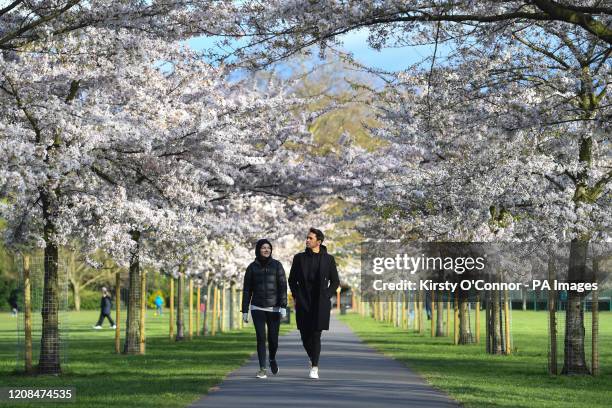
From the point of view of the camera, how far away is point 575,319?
20.7 metres

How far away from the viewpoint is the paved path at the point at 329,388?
13117mm

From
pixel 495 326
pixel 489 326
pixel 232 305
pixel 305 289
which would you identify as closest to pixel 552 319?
pixel 305 289

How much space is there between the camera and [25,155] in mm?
15305

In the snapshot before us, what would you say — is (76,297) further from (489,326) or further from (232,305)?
(489,326)

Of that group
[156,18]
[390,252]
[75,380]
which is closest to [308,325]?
[75,380]

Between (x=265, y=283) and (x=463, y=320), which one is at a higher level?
(x=265, y=283)

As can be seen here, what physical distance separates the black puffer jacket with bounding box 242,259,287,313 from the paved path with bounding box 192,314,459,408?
1.08 m

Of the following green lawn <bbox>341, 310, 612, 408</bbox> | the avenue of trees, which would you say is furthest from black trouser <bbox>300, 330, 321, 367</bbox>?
the avenue of trees

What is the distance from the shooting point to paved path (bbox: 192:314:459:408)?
13117 mm

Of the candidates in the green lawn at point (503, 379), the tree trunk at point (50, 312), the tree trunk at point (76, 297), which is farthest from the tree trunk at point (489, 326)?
the tree trunk at point (76, 297)

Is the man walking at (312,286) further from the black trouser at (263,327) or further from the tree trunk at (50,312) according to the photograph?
the tree trunk at (50,312)

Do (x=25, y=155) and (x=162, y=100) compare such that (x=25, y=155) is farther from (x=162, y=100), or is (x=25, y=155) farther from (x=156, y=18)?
(x=162, y=100)

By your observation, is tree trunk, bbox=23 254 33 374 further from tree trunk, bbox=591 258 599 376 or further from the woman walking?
tree trunk, bbox=591 258 599 376

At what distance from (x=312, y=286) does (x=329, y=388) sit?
1.91m
